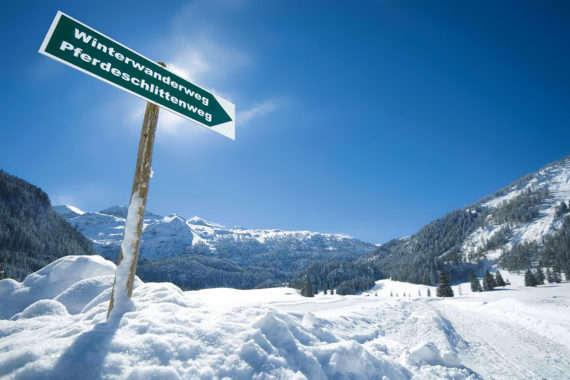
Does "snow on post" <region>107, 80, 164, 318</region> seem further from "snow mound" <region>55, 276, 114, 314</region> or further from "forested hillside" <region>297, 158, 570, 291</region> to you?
"forested hillside" <region>297, 158, 570, 291</region>

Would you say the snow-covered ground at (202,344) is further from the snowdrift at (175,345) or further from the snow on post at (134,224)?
the snow on post at (134,224)

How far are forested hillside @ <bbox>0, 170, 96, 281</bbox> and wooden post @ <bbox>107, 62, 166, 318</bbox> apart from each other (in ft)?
468

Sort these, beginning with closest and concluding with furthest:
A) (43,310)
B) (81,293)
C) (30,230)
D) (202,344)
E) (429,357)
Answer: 1. (202,344)
2. (43,310)
3. (429,357)
4. (81,293)
5. (30,230)

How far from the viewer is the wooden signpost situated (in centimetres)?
335

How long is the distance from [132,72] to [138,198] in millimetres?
1929

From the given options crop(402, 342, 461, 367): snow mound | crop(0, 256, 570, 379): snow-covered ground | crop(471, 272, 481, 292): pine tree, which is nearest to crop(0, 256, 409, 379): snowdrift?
crop(0, 256, 570, 379): snow-covered ground

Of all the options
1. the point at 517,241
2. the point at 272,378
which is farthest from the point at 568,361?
the point at 517,241

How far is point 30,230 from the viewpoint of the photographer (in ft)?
452

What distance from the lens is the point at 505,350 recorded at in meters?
7.48

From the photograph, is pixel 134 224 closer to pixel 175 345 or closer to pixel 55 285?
pixel 175 345

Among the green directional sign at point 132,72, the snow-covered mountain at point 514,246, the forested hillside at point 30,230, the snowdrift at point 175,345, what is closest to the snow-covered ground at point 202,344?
the snowdrift at point 175,345

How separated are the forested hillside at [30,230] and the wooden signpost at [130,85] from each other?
143 m

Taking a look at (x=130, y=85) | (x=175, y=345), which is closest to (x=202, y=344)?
(x=175, y=345)

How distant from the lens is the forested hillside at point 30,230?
392ft
